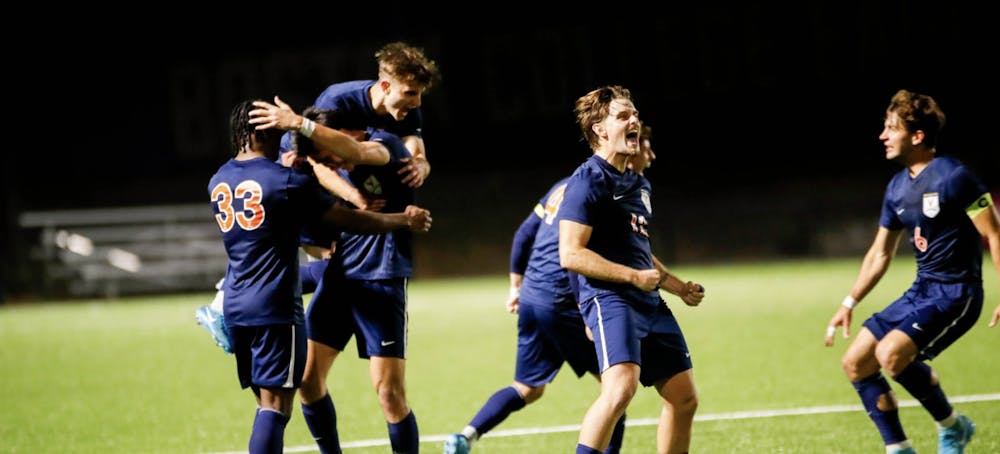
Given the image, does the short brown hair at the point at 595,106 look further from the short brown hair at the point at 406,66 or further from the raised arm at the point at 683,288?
the short brown hair at the point at 406,66

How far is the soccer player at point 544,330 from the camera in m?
6.23

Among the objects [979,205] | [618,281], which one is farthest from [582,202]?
[979,205]

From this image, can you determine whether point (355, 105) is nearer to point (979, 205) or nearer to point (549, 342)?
point (549, 342)

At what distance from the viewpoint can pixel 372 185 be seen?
6.05 meters

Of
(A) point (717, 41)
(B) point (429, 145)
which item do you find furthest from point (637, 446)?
(B) point (429, 145)

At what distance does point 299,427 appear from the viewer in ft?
26.2

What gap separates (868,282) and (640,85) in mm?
19840

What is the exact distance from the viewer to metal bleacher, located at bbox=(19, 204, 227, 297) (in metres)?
22.1

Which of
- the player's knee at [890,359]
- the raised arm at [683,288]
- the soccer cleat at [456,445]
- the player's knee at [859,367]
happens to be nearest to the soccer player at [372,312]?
the soccer cleat at [456,445]

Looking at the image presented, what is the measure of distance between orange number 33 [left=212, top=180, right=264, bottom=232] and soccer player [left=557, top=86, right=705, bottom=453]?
1.33 metres

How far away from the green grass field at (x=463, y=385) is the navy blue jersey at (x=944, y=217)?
109 centimetres

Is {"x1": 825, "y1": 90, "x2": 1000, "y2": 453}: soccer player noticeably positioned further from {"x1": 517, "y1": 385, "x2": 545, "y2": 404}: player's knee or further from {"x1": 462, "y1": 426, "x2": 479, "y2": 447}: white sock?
{"x1": 462, "y1": 426, "x2": 479, "y2": 447}: white sock

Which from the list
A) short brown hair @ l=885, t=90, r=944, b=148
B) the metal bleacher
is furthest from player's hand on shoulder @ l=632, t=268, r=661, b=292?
the metal bleacher

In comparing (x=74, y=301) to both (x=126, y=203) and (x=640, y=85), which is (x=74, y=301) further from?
(x=640, y=85)
